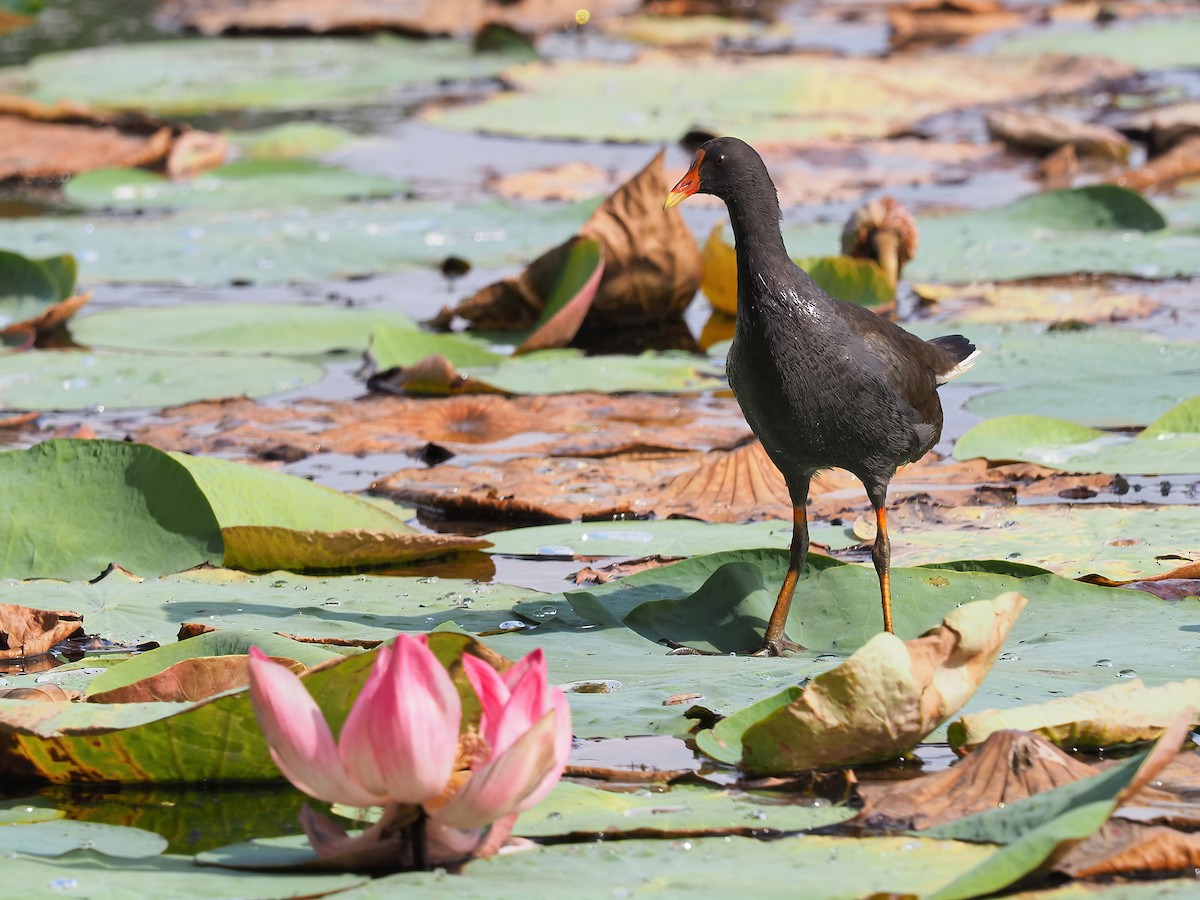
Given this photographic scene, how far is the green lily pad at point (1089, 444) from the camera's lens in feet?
12.1

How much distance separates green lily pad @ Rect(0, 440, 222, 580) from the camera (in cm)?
317

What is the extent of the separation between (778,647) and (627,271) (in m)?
2.74

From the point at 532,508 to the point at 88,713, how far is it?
1.70 metres

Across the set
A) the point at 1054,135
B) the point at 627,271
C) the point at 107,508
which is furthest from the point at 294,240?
the point at 1054,135

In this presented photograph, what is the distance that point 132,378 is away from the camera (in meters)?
4.89

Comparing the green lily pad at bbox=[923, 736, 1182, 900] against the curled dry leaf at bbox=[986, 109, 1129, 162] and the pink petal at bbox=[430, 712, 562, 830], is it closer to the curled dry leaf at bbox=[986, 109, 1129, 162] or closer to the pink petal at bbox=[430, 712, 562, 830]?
the pink petal at bbox=[430, 712, 562, 830]

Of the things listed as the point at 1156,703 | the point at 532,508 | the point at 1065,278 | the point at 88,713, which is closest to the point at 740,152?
the point at 532,508

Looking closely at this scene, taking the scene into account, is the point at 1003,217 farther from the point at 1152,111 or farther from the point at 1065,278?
the point at 1152,111

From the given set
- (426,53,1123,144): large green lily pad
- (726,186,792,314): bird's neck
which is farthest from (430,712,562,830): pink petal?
(426,53,1123,144): large green lily pad

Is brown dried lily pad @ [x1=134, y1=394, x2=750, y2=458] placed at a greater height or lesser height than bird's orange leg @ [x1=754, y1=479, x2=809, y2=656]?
lesser

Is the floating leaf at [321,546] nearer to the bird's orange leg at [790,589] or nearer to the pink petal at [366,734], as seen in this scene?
the bird's orange leg at [790,589]

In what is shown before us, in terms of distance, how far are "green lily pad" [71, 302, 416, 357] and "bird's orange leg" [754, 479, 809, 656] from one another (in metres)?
2.30

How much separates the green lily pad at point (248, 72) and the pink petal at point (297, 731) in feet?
28.0

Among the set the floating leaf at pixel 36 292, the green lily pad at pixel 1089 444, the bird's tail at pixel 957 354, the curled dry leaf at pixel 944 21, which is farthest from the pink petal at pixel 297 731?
the curled dry leaf at pixel 944 21
